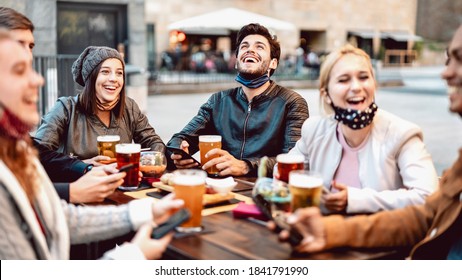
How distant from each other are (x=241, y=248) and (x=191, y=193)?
28cm

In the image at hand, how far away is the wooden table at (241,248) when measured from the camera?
6.48ft

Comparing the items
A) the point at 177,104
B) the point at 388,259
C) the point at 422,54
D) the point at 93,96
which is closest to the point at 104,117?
the point at 93,96

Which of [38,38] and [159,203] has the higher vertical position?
[38,38]

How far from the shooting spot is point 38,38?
9477 millimetres

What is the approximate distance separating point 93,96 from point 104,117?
0.16m

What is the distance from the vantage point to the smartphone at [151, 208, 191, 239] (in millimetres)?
1998

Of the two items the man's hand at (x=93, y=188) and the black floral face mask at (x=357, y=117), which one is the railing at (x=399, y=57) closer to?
the black floral face mask at (x=357, y=117)

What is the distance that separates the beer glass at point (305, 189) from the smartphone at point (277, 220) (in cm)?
9

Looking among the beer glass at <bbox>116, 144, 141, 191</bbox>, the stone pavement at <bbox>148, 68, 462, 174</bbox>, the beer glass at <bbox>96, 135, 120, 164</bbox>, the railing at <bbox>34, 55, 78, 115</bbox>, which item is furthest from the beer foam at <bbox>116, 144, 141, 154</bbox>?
the stone pavement at <bbox>148, 68, 462, 174</bbox>

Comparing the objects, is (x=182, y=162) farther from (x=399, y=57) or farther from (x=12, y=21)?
(x=399, y=57)

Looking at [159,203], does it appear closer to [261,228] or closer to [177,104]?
[261,228]

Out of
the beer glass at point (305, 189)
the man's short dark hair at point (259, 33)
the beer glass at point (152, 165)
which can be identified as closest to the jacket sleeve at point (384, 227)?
the beer glass at point (305, 189)

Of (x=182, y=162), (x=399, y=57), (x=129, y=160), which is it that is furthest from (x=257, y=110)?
(x=399, y=57)
